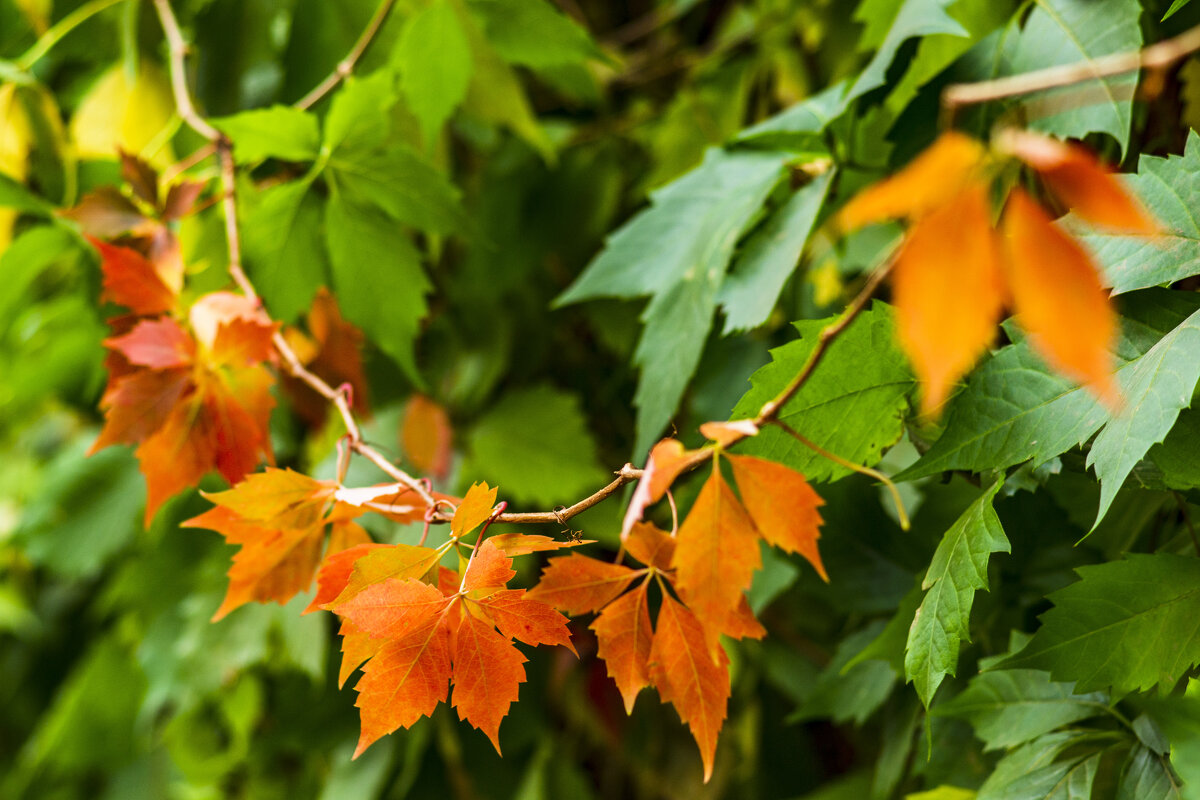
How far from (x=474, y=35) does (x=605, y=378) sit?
1.18 feet

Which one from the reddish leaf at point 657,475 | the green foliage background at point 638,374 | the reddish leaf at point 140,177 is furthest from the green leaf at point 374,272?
the reddish leaf at point 657,475

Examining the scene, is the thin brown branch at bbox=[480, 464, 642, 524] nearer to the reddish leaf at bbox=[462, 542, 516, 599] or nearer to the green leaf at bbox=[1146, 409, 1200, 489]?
the reddish leaf at bbox=[462, 542, 516, 599]

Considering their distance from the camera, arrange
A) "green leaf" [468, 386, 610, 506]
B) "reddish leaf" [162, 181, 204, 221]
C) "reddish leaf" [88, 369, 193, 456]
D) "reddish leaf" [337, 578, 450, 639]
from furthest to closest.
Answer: "green leaf" [468, 386, 610, 506]
"reddish leaf" [162, 181, 204, 221]
"reddish leaf" [88, 369, 193, 456]
"reddish leaf" [337, 578, 450, 639]

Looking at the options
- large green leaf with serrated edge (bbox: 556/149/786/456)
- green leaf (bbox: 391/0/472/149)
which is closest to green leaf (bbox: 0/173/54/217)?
green leaf (bbox: 391/0/472/149)

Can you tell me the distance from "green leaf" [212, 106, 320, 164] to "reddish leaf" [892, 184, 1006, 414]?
0.40 meters

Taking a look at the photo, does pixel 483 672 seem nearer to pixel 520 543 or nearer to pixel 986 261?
pixel 520 543

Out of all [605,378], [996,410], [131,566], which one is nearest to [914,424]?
[996,410]

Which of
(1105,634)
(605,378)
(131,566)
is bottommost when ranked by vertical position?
(131,566)

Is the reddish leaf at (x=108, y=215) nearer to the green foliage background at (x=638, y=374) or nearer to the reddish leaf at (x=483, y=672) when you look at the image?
the green foliage background at (x=638, y=374)

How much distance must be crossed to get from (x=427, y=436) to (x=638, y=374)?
7.7 inches

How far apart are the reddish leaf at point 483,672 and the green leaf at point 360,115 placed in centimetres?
31

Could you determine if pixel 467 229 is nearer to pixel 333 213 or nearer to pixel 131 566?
pixel 333 213

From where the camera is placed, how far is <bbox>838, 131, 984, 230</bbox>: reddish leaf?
6.0 inches

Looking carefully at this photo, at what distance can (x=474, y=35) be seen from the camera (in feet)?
1.82
